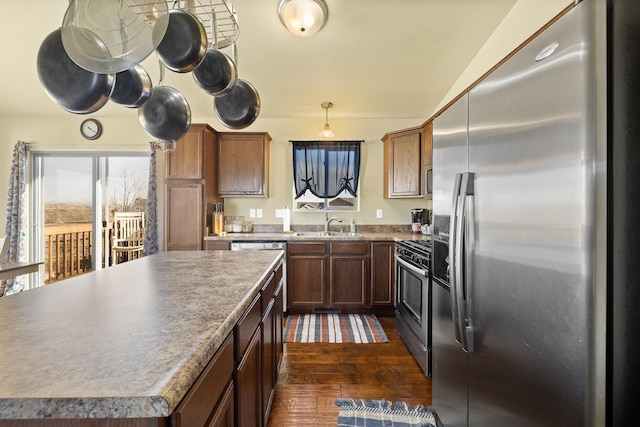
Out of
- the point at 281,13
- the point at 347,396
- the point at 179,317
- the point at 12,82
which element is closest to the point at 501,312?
the point at 179,317

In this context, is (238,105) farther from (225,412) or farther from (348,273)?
(348,273)

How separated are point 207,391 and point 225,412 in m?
0.21

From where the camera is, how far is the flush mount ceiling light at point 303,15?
1911 millimetres

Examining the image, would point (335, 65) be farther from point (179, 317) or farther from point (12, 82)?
point (12, 82)

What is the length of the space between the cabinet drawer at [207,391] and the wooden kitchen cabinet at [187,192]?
2.78m

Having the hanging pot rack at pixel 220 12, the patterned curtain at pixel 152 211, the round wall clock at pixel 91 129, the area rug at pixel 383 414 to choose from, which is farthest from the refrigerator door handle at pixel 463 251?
the round wall clock at pixel 91 129

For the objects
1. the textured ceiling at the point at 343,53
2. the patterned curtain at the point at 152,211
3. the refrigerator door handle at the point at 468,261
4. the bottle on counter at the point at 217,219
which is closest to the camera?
the refrigerator door handle at the point at 468,261

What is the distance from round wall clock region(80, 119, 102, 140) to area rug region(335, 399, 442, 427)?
4524mm

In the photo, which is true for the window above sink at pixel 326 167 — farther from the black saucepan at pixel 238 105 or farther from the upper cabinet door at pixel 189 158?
the black saucepan at pixel 238 105

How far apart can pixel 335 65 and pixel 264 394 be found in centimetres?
263

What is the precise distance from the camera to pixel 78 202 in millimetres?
4082

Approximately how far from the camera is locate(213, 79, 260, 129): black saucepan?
1569 millimetres

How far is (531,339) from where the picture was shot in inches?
36.2

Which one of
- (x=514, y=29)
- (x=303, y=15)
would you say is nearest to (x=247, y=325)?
(x=303, y=15)
